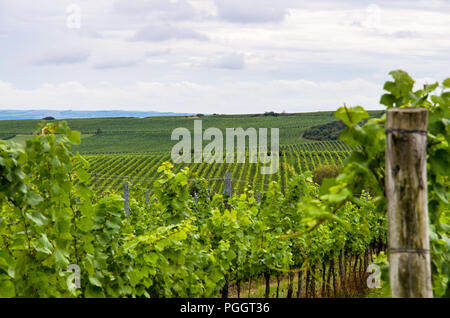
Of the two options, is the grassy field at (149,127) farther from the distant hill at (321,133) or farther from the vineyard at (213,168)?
the vineyard at (213,168)

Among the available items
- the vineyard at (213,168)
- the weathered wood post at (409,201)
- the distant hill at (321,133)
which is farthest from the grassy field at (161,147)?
the weathered wood post at (409,201)

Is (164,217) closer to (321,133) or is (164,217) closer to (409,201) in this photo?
(409,201)

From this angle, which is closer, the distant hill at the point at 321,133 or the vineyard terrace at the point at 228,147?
the vineyard terrace at the point at 228,147

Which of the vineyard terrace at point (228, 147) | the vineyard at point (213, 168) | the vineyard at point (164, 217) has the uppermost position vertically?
the vineyard terrace at point (228, 147)

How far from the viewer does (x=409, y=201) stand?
2.20 metres

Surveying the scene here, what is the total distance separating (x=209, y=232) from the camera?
6.00m

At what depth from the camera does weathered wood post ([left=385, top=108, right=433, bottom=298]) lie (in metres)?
2.19

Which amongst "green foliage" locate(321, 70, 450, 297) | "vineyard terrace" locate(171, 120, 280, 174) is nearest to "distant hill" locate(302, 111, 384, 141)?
"vineyard terrace" locate(171, 120, 280, 174)

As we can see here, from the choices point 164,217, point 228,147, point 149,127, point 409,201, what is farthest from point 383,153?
point 149,127

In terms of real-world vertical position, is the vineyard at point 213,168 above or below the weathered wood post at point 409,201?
above

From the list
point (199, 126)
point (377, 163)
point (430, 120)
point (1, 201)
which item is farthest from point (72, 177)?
point (199, 126)

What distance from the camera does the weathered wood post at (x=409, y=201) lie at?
2.19 m

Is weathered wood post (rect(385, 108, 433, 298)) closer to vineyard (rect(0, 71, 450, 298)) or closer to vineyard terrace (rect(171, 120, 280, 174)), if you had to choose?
vineyard (rect(0, 71, 450, 298))

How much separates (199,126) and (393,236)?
333ft
